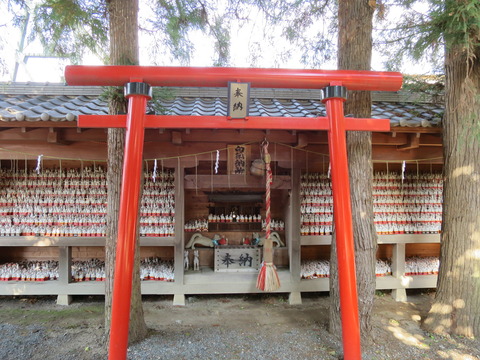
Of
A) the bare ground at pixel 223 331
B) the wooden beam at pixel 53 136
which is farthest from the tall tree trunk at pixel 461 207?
the wooden beam at pixel 53 136

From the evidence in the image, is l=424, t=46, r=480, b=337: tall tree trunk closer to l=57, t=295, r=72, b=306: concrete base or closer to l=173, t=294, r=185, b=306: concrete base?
l=173, t=294, r=185, b=306: concrete base

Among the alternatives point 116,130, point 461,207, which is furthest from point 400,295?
point 116,130

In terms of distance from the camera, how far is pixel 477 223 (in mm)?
3959

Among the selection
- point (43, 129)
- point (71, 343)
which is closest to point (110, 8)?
point (43, 129)

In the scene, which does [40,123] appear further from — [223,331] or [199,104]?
[223,331]

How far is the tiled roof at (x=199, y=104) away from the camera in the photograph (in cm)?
450

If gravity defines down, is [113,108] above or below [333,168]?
above

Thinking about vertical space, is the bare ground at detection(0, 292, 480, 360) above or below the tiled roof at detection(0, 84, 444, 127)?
below

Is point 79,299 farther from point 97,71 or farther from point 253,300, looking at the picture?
point 97,71

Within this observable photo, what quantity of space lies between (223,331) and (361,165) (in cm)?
313

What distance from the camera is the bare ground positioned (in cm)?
375

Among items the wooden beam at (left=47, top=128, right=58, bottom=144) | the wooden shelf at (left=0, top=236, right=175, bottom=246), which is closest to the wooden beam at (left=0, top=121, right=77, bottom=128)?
the wooden beam at (left=47, top=128, right=58, bottom=144)

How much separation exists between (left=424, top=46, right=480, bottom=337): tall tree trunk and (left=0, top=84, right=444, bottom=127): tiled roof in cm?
53

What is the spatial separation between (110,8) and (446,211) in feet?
17.6
